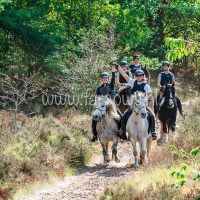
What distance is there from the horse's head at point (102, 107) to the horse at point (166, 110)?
279cm

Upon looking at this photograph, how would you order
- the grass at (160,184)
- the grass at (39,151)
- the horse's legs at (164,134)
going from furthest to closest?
1. the horse's legs at (164,134)
2. the grass at (39,151)
3. the grass at (160,184)

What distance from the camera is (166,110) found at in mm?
15914

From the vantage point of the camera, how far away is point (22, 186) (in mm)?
11211

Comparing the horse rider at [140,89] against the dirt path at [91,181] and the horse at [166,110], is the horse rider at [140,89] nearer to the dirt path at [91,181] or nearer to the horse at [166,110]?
the dirt path at [91,181]

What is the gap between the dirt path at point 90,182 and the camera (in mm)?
10867

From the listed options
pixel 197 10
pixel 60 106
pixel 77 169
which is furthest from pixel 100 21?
pixel 77 169

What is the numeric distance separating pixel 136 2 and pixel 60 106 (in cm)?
907

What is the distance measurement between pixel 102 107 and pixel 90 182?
2.33m

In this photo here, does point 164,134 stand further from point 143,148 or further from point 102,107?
point 102,107

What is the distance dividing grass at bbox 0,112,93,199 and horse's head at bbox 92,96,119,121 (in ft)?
5.54

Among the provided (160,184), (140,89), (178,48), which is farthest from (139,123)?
(178,48)

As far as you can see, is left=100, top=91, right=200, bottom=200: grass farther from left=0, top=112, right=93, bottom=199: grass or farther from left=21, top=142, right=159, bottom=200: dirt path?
left=0, top=112, right=93, bottom=199: grass

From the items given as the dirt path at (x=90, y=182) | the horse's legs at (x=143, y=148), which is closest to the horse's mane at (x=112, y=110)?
the horse's legs at (x=143, y=148)

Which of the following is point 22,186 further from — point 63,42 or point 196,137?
point 63,42
